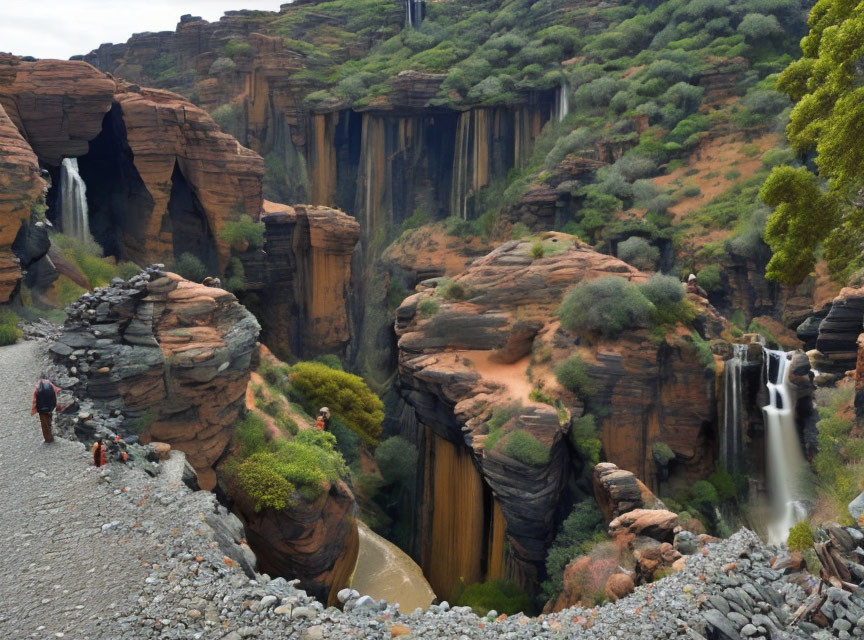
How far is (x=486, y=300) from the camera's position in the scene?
1872 cm

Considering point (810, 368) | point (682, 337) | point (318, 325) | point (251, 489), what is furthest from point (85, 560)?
point (318, 325)

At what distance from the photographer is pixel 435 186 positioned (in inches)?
1583

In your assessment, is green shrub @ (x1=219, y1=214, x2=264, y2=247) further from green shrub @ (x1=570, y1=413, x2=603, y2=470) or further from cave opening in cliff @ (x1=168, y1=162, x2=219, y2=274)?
green shrub @ (x1=570, y1=413, x2=603, y2=470)

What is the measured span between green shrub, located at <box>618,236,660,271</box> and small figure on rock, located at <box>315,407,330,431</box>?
1616 cm

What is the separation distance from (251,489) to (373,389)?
1855 centimetres

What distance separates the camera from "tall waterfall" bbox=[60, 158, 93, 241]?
25266 mm

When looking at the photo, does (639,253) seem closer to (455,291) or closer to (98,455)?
(455,291)

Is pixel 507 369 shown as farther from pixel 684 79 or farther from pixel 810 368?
pixel 684 79

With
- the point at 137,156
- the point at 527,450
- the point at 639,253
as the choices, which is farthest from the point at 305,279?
the point at 527,450

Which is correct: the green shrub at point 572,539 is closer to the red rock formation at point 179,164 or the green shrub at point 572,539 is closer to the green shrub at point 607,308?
the green shrub at point 607,308

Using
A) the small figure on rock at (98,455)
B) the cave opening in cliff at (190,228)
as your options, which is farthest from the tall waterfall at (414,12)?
the small figure on rock at (98,455)

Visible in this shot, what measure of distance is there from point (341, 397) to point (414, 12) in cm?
3669

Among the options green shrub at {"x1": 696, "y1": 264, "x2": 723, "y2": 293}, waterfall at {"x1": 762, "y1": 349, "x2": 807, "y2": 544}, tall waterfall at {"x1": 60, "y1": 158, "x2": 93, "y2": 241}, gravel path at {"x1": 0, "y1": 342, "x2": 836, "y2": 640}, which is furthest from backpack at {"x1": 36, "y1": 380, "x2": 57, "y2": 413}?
green shrub at {"x1": 696, "y1": 264, "x2": 723, "y2": 293}

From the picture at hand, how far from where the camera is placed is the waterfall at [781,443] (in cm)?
1712
